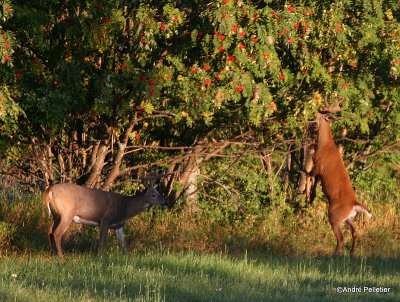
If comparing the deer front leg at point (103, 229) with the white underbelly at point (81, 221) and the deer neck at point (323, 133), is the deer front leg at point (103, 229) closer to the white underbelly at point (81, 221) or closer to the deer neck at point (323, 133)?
the white underbelly at point (81, 221)

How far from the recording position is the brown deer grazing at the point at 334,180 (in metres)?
11.4

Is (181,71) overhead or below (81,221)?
overhead

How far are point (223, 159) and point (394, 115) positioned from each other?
11.3 feet

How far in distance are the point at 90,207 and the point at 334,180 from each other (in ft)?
13.5

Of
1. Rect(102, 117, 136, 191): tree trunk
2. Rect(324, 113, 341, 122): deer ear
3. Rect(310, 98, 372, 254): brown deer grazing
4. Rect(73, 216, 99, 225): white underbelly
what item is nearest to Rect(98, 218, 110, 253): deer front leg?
Rect(73, 216, 99, 225): white underbelly

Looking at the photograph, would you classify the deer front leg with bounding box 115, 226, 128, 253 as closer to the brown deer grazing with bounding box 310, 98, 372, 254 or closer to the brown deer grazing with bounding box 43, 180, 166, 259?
the brown deer grazing with bounding box 43, 180, 166, 259

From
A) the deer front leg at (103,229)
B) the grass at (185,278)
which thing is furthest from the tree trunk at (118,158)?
the grass at (185,278)

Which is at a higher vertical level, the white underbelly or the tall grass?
the white underbelly

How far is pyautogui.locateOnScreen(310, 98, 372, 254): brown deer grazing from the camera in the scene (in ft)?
37.4

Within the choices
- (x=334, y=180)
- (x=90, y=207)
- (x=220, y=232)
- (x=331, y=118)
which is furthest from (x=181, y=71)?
(x=220, y=232)

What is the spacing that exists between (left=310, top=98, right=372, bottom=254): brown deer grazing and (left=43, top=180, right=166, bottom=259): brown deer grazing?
288cm

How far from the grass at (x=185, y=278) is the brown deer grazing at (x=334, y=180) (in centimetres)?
102

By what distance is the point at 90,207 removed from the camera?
11219 mm

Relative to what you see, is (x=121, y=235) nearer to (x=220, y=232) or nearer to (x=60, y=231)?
(x=60, y=231)
